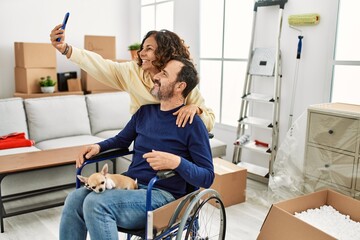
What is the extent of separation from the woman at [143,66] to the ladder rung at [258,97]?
1.43m

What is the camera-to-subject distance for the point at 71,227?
5.24ft

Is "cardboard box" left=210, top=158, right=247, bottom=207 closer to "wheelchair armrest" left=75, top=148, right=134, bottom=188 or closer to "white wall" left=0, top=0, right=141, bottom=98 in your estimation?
"wheelchair armrest" left=75, top=148, right=134, bottom=188

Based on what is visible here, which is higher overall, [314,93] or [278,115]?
[314,93]

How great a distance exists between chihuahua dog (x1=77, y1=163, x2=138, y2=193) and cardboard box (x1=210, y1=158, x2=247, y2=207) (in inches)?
50.3

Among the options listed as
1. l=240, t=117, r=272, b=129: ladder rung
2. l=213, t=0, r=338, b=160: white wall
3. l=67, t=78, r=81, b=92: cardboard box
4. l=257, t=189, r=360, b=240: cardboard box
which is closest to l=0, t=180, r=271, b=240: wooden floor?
l=257, t=189, r=360, b=240: cardboard box

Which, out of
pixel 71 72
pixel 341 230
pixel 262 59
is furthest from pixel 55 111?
pixel 341 230

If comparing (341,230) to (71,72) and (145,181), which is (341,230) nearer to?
(145,181)

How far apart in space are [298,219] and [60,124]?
249 centimetres

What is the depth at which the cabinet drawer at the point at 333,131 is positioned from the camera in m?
2.36

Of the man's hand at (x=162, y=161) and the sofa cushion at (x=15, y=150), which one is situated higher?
the man's hand at (x=162, y=161)

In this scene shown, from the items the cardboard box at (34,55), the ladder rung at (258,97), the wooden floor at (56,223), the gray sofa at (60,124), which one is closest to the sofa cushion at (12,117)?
the gray sofa at (60,124)

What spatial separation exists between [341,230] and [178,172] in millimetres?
1224

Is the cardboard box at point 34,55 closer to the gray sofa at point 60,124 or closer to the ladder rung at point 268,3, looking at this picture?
the gray sofa at point 60,124

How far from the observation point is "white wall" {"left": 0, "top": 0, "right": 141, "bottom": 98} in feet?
13.8
